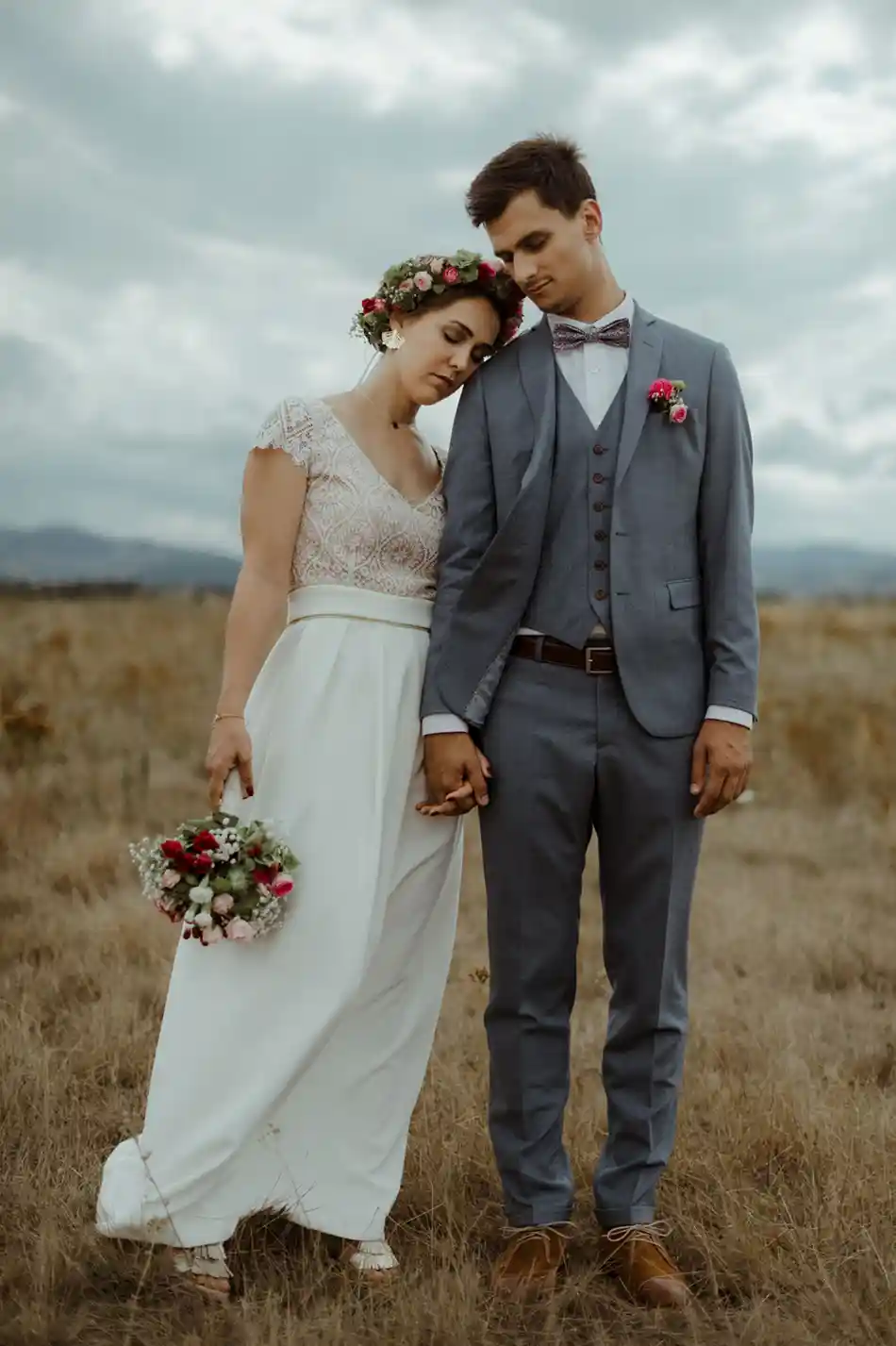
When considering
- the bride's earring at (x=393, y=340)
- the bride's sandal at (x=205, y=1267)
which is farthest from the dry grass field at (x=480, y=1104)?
the bride's earring at (x=393, y=340)

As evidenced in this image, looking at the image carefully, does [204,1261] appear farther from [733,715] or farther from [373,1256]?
[733,715]

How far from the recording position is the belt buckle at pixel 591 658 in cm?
310

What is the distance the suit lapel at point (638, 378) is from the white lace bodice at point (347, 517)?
50cm

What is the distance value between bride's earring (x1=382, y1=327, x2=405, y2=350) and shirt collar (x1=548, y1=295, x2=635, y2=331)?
0.38 metres

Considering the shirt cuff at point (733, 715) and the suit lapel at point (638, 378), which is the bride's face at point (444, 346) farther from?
the shirt cuff at point (733, 715)

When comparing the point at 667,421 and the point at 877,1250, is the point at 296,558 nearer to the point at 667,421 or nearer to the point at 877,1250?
the point at 667,421

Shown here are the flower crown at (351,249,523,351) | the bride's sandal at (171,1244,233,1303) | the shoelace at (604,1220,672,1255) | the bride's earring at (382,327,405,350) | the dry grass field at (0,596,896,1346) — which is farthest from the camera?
the bride's earring at (382,327,405,350)

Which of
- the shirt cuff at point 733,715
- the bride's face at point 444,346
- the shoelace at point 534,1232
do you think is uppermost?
the bride's face at point 444,346

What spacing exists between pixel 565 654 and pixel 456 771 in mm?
359

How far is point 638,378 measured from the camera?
10.3 ft

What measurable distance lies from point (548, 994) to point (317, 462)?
4.41ft

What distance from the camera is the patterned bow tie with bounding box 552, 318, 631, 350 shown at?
127 inches

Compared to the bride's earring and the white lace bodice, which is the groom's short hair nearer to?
the bride's earring

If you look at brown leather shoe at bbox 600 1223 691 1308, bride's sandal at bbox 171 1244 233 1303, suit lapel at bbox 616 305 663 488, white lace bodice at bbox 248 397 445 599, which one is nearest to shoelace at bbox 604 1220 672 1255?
brown leather shoe at bbox 600 1223 691 1308
